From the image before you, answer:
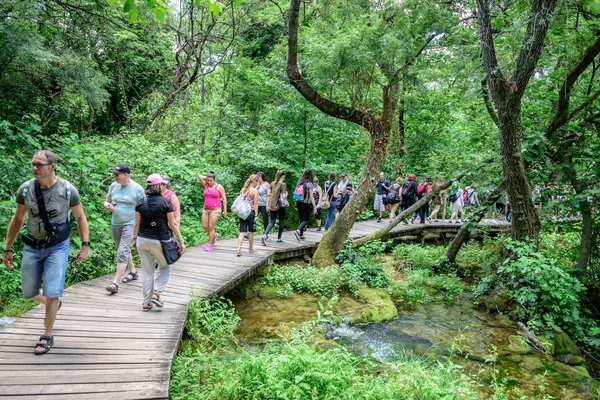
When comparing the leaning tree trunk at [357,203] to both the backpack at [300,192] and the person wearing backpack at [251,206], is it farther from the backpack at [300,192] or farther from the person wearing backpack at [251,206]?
the person wearing backpack at [251,206]

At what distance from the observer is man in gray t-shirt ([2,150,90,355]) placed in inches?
147

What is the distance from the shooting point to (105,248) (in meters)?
7.52

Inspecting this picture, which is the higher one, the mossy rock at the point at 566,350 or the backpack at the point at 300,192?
the backpack at the point at 300,192

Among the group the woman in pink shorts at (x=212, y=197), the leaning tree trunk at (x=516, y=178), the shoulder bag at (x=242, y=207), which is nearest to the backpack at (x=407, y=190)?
the leaning tree trunk at (x=516, y=178)

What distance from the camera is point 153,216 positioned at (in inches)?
189

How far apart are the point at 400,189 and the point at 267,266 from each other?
763cm

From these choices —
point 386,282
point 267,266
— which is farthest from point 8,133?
point 386,282

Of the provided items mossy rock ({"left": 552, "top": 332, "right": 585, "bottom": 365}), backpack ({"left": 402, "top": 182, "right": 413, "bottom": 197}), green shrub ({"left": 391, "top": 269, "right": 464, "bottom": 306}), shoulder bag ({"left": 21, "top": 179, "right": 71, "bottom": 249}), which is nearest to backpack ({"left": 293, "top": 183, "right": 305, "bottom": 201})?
green shrub ({"left": 391, "top": 269, "right": 464, "bottom": 306})

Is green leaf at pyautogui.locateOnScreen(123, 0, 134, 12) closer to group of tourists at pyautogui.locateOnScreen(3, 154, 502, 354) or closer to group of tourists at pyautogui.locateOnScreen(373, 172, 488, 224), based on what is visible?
Result: group of tourists at pyautogui.locateOnScreen(3, 154, 502, 354)

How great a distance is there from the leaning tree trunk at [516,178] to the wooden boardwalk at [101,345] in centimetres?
624

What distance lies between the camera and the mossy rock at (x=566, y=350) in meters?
6.56

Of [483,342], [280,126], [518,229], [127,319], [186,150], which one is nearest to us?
[127,319]

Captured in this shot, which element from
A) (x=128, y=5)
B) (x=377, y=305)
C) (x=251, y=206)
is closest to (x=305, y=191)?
(x=251, y=206)

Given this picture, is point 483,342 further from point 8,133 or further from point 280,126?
point 280,126
